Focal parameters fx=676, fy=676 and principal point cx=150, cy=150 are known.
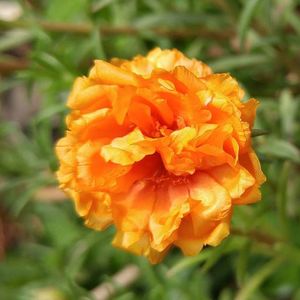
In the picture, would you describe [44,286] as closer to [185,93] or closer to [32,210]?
[32,210]

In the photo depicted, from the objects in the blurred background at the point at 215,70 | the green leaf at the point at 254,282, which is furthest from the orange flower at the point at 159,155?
the green leaf at the point at 254,282

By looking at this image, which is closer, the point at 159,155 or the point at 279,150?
the point at 159,155

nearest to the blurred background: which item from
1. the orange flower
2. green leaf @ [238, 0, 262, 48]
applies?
Result: green leaf @ [238, 0, 262, 48]

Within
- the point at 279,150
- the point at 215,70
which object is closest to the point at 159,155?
the point at 279,150

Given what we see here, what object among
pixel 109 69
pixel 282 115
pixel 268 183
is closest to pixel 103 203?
pixel 109 69

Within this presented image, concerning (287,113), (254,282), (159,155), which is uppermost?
(159,155)

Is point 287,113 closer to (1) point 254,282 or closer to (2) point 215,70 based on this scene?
(2) point 215,70

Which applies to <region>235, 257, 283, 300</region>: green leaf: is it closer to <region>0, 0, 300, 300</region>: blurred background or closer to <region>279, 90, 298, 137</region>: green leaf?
<region>0, 0, 300, 300</region>: blurred background
